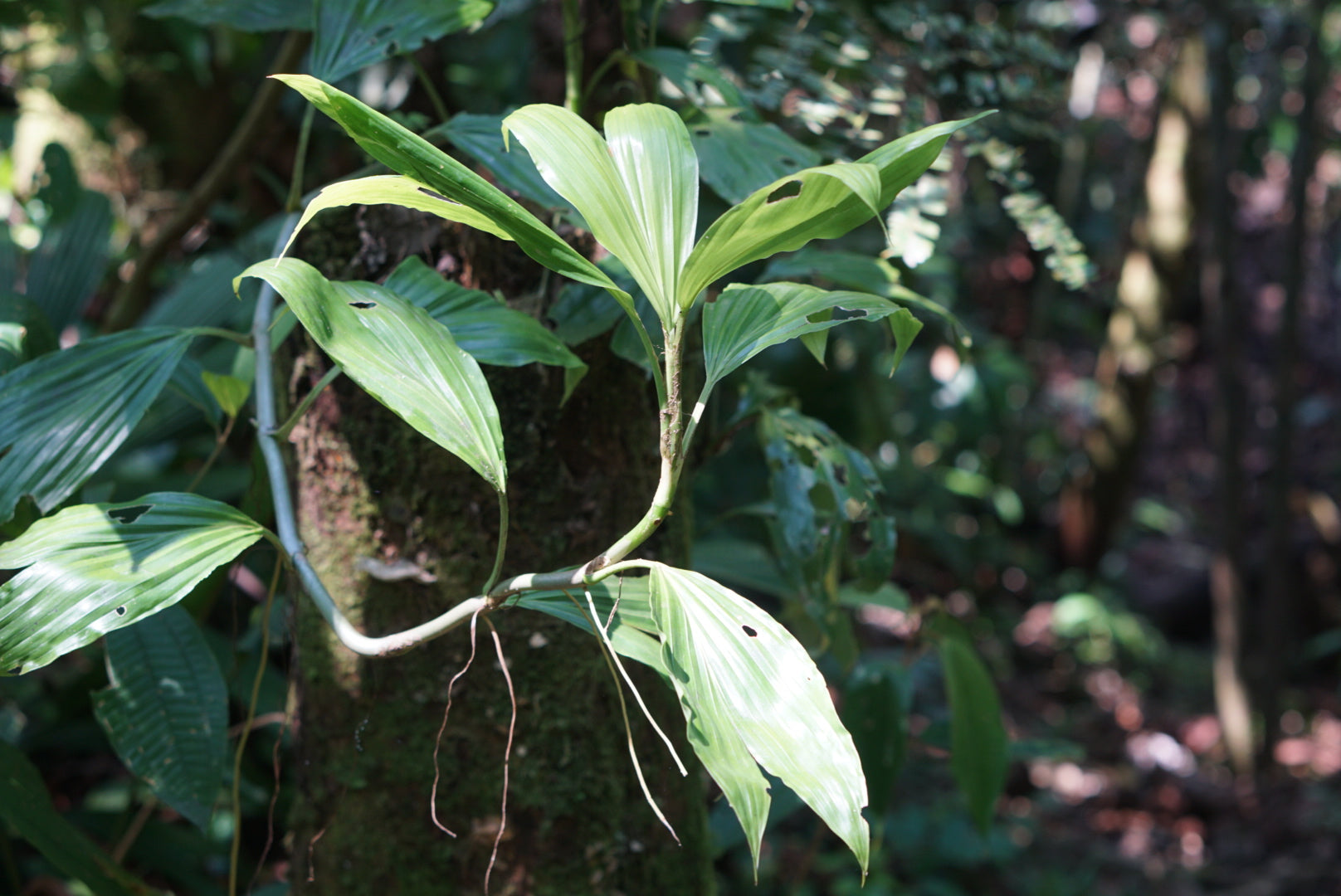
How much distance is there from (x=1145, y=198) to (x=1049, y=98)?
109 inches

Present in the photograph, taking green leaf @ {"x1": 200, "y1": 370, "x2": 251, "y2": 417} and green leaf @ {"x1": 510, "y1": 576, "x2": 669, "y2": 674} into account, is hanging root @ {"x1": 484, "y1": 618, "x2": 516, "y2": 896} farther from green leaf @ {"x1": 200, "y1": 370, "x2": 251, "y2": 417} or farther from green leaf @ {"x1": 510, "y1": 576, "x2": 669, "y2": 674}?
green leaf @ {"x1": 200, "y1": 370, "x2": 251, "y2": 417}

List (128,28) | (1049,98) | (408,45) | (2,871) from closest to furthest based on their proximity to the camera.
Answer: (408,45)
(1049,98)
(2,871)
(128,28)

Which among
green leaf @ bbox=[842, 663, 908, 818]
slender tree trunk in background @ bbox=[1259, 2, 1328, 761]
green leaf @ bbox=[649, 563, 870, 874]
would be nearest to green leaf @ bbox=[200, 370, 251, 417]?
green leaf @ bbox=[649, 563, 870, 874]

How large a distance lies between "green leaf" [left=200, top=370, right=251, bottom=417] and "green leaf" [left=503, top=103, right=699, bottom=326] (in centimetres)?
33

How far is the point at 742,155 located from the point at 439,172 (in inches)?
11.9

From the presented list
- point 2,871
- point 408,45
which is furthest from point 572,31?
point 2,871

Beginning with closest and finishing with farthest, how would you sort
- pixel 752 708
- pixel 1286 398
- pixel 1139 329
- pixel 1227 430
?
pixel 752 708, pixel 1227 430, pixel 1286 398, pixel 1139 329

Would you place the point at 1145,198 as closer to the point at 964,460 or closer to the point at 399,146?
the point at 964,460

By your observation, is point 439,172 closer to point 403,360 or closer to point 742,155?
point 403,360

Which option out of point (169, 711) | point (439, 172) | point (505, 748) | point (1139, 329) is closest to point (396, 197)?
point (439, 172)

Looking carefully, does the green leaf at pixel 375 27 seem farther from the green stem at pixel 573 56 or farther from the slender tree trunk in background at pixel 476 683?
the slender tree trunk in background at pixel 476 683

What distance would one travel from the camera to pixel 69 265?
105 cm

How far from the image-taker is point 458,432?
1.47 ft

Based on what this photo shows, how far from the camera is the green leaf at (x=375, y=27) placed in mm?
696
